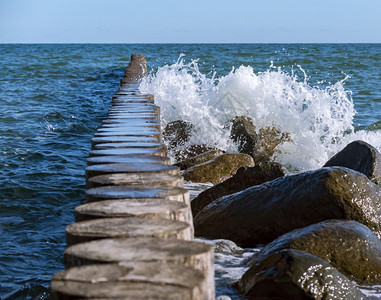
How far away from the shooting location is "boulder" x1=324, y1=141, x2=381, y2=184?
18.3ft

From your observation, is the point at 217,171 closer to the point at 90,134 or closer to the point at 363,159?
the point at 363,159

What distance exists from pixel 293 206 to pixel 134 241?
2.48m

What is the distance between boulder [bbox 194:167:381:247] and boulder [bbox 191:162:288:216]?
2.21 feet

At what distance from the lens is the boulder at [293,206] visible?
4.23m

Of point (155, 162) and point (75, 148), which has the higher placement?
point (155, 162)

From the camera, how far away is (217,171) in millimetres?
6852

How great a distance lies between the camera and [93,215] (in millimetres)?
2371

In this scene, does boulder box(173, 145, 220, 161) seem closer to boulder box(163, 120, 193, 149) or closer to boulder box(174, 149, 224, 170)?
boulder box(163, 120, 193, 149)

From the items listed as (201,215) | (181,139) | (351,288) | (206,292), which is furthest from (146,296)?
(181,139)

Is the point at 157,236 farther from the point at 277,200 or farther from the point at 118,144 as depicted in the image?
the point at 277,200

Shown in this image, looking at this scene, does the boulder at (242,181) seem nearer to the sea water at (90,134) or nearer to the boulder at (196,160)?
the sea water at (90,134)

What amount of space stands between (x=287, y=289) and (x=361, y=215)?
1.26 metres

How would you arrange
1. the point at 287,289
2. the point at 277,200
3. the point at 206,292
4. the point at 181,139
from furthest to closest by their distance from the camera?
the point at 181,139 → the point at 277,200 → the point at 287,289 → the point at 206,292

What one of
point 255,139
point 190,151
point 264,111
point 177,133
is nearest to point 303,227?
point 190,151
